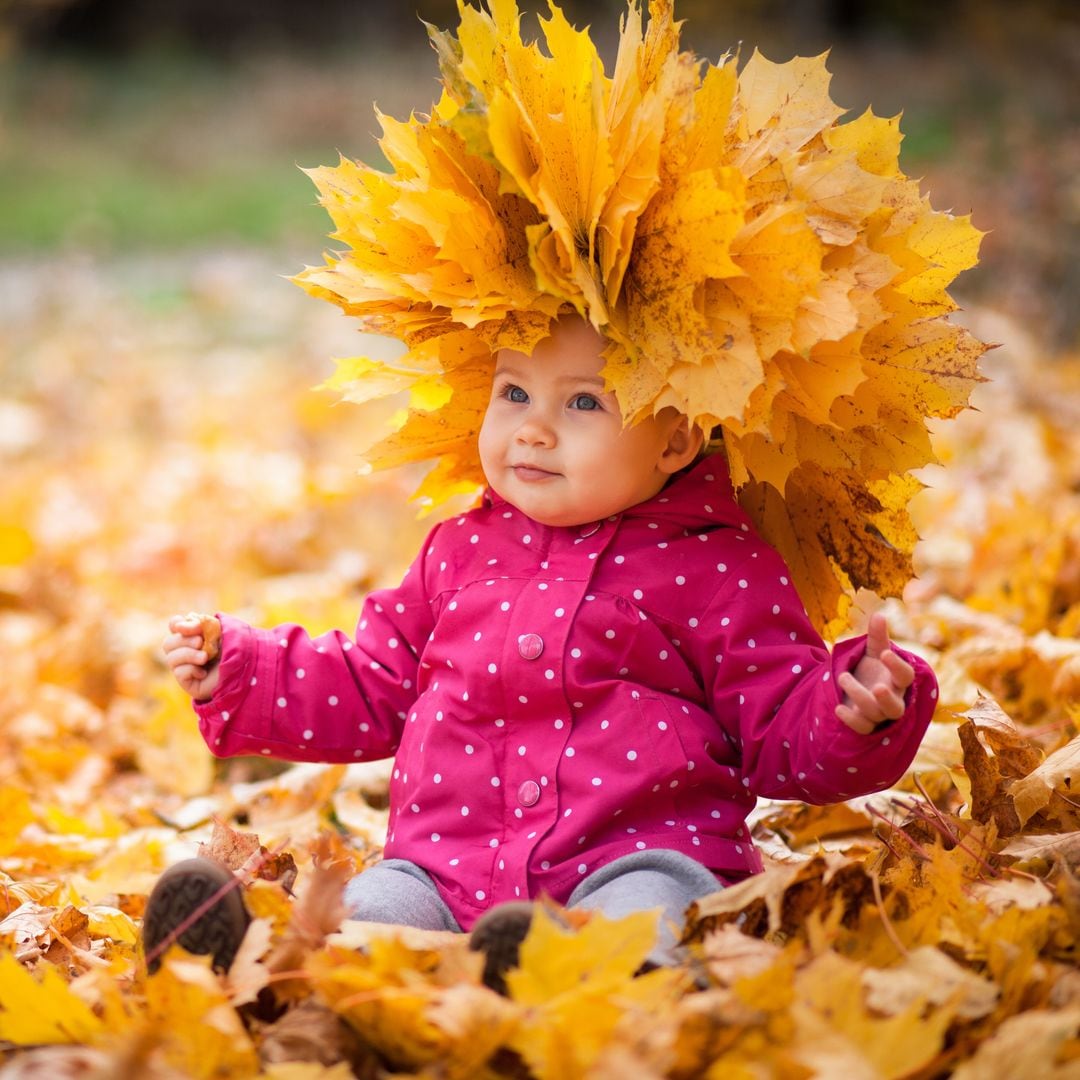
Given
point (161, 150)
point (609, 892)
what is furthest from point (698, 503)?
point (161, 150)

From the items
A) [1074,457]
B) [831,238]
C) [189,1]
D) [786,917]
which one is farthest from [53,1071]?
[189,1]

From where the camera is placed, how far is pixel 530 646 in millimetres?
1956

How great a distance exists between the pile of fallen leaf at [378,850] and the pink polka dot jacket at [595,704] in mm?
174

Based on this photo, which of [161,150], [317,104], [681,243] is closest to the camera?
[681,243]

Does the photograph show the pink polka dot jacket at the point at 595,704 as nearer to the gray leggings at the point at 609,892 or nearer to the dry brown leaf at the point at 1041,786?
the gray leggings at the point at 609,892

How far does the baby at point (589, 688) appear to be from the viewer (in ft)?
5.98

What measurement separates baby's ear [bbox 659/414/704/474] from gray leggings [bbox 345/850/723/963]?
584 millimetres

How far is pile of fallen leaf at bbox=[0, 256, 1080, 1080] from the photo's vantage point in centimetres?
140

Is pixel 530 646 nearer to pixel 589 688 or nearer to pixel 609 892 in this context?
pixel 589 688

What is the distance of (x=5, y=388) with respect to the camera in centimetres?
742

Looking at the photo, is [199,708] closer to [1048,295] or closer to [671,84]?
[671,84]

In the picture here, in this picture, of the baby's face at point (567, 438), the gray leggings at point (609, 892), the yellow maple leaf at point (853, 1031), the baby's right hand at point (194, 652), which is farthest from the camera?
the baby's right hand at point (194, 652)

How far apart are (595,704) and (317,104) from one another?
14268mm

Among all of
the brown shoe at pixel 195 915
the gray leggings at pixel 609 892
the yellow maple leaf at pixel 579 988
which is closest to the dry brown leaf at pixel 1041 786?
the gray leggings at pixel 609 892
